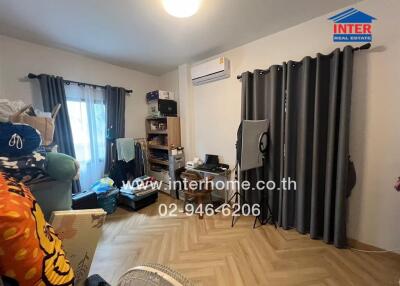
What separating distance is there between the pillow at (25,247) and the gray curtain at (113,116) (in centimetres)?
266

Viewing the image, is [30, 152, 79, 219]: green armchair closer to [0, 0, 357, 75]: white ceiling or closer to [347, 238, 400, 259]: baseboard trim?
[0, 0, 357, 75]: white ceiling

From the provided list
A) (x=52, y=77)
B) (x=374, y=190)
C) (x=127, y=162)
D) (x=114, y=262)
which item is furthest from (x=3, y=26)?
(x=374, y=190)

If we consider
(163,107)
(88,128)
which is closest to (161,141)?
(163,107)

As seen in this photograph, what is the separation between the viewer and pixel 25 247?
624mm

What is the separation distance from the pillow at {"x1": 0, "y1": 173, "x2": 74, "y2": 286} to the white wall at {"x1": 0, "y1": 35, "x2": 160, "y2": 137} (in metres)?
2.40

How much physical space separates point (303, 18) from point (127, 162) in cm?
337

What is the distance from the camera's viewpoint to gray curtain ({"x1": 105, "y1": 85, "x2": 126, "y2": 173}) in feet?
10.7

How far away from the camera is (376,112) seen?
1.81m

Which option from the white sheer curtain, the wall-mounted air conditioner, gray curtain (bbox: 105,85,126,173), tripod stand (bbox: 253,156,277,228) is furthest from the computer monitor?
the white sheer curtain

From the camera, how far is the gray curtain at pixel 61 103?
2510 mm

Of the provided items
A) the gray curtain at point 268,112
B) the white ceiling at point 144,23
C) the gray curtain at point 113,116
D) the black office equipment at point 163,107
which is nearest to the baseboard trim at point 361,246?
the gray curtain at point 268,112

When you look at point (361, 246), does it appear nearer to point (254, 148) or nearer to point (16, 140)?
point (254, 148)

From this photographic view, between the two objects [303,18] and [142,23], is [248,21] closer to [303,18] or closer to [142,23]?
[303,18]

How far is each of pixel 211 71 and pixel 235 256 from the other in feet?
8.35
